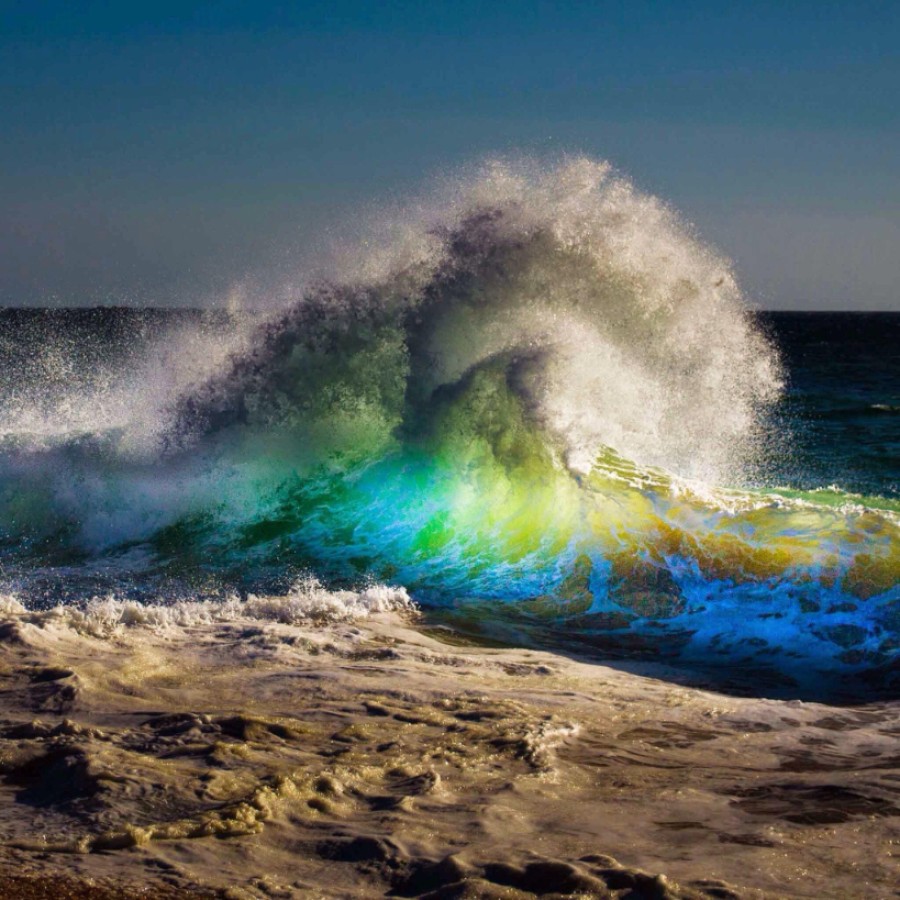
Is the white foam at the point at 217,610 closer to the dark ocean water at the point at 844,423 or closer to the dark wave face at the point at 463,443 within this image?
the dark wave face at the point at 463,443

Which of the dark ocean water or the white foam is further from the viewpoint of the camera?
the dark ocean water

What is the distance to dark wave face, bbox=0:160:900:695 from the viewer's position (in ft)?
30.7

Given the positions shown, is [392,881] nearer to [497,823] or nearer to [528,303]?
[497,823]

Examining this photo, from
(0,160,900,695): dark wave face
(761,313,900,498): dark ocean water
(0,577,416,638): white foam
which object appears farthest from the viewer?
(761,313,900,498): dark ocean water

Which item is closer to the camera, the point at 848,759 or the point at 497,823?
the point at 497,823

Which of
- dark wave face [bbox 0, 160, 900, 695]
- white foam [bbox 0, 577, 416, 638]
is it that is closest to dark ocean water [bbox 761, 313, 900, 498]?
dark wave face [bbox 0, 160, 900, 695]

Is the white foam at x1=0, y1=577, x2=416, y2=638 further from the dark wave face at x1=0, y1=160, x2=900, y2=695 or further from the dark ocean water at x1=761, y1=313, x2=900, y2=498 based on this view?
the dark ocean water at x1=761, y1=313, x2=900, y2=498

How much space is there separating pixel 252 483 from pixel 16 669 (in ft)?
18.0

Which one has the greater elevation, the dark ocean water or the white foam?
the dark ocean water

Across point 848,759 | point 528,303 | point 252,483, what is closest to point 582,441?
point 528,303

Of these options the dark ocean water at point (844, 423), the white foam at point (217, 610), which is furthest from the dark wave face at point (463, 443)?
the dark ocean water at point (844, 423)

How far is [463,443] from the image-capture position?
437 inches

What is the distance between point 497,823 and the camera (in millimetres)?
4148

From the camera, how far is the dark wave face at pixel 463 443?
30.7ft
